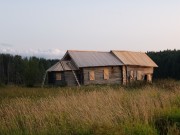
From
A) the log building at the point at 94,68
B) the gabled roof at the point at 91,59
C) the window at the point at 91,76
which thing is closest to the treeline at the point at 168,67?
the log building at the point at 94,68

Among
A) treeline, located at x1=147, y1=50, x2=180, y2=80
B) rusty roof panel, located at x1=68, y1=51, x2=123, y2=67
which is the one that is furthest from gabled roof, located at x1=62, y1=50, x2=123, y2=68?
treeline, located at x1=147, y1=50, x2=180, y2=80

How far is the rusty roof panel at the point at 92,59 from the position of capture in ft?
134

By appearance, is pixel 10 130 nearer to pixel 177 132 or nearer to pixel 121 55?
pixel 177 132

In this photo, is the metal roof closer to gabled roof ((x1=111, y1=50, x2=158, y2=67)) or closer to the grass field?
gabled roof ((x1=111, y1=50, x2=158, y2=67))

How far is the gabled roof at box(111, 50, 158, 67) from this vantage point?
147ft

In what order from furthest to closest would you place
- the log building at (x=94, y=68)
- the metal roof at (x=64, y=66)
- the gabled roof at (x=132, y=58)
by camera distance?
the gabled roof at (x=132, y=58)
the log building at (x=94, y=68)
the metal roof at (x=64, y=66)

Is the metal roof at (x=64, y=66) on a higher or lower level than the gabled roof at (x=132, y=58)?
lower

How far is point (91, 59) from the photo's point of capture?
4241cm

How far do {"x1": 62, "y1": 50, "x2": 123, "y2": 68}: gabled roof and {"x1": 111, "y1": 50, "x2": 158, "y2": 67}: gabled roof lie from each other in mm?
946

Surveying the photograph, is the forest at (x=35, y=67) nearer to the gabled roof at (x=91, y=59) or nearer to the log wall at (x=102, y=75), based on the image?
the gabled roof at (x=91, y=59)

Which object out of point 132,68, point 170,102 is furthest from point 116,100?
point 132,68

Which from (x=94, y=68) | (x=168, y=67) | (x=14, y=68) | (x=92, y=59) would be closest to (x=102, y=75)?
(x=94, y=68)

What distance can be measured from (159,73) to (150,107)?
62140 mm

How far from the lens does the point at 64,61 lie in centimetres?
4169
